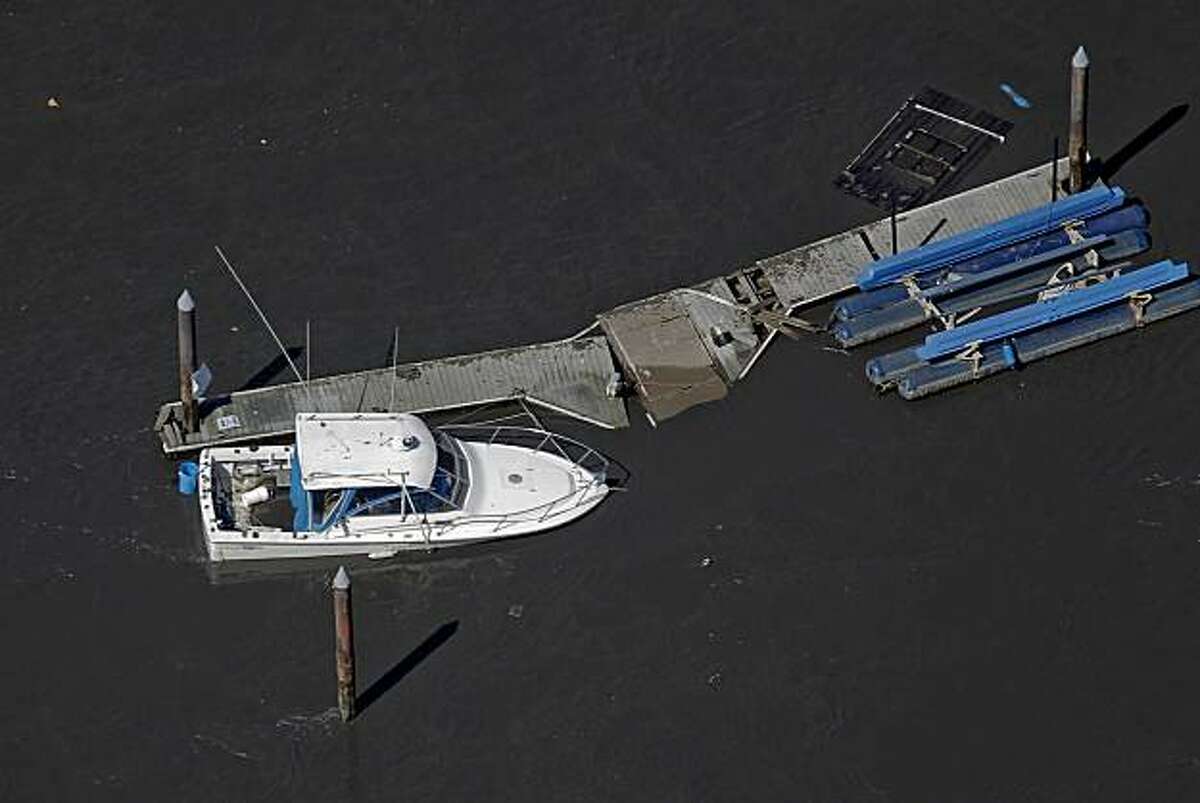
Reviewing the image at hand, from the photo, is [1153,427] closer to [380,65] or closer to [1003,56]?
[1003,56]

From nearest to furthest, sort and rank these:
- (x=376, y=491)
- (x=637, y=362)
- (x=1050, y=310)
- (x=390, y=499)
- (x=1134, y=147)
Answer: (x=376, y=491)
(x=390, y=499)
(x=637, y=362)
(x=1050, y=310)
(x=1134, y=147)

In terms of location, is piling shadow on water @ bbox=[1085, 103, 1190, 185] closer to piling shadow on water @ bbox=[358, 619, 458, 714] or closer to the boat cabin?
the boat cabin

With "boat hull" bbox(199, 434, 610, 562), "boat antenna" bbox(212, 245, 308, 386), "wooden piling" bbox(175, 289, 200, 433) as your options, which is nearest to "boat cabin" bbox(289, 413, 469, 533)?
"boat hull" bbox(199, 434, 610, 562)

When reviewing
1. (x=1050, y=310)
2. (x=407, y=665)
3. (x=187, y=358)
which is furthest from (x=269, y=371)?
(x=1050, y=310)

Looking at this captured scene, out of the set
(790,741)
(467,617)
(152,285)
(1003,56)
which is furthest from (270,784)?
(1003,56)

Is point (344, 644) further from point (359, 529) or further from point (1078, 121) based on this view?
point (1078, 121)

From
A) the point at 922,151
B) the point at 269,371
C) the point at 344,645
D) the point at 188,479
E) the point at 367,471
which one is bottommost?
the point at 344,645

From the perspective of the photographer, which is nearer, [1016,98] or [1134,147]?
[1134,147]
